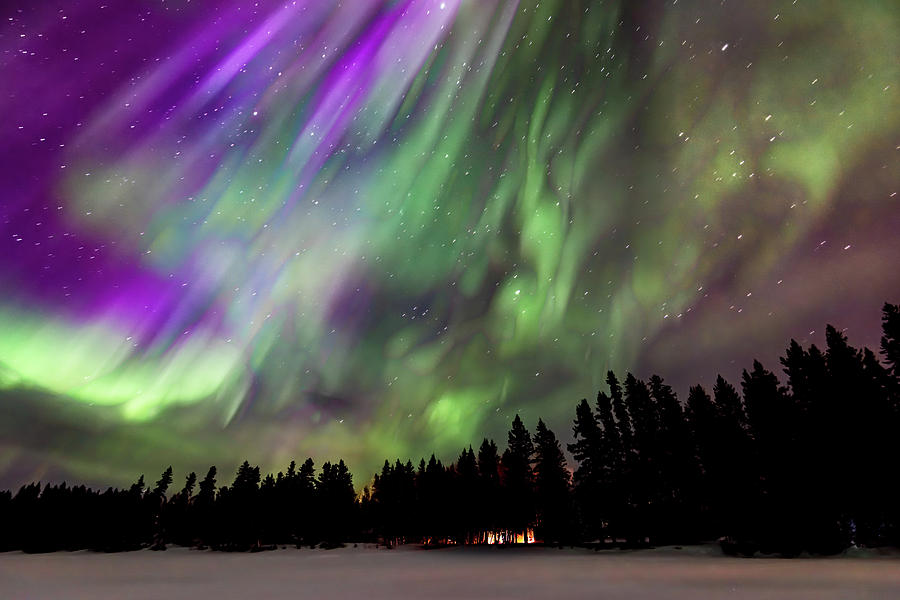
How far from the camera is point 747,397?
3984cm

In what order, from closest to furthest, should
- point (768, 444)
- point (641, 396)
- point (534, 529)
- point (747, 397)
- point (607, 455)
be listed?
point (768, 444) → point (747, 397) → point (607, 455) → point (641, 396) → point (534, 529)

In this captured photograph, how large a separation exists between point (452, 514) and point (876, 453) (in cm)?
6131

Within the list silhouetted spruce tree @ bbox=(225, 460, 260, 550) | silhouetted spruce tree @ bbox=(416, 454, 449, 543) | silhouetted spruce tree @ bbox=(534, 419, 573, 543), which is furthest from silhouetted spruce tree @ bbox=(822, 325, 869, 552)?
silhouetted spruce tree @ bbox=(225, 460, 260, 550)

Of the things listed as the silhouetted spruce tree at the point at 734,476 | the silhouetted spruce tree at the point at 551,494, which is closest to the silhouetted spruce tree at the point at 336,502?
the silhouetted spruce tree at the point at 551,494

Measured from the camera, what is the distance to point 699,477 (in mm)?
41469

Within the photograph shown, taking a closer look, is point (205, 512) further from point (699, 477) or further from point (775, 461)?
point (775, 461)

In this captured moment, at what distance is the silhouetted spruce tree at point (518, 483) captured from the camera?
211 feet

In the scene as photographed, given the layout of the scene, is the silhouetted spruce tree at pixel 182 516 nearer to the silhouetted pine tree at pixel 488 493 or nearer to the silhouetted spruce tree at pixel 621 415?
the silhouetted pine tree at pixel 488 493


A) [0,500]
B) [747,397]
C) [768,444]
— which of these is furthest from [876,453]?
[0,500]

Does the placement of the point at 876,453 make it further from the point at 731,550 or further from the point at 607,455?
the point at 607,455

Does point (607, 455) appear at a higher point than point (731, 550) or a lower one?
higher

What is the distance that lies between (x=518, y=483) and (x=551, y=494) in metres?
9.32

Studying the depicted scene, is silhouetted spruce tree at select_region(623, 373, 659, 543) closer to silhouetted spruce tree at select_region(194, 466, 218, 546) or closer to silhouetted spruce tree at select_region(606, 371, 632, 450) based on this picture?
silhouetted spruce tree at select_region(606, 371, 632, 450)

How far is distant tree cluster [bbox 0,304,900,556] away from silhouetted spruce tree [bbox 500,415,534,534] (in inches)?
8.8
